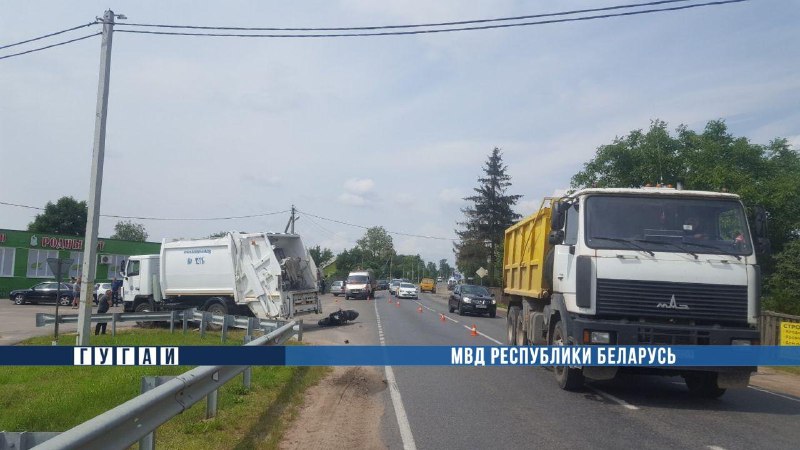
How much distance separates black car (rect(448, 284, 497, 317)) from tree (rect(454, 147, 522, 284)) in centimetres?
3520

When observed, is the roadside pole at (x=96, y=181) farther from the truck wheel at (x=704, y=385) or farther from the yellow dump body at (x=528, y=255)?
the truck wheel at (x=704, y=385)

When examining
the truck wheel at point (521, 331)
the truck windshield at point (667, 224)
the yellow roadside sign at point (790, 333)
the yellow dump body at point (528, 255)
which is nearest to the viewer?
the truck windshield at point (667, 224)

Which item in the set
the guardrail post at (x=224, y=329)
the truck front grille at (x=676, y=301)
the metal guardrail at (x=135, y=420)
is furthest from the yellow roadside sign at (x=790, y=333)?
the metal guardrail at (x=135, y=420)

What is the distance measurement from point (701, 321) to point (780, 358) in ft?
3.68

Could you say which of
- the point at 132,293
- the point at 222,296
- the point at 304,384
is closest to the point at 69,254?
the point at 132,293

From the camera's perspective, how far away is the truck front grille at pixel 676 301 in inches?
358

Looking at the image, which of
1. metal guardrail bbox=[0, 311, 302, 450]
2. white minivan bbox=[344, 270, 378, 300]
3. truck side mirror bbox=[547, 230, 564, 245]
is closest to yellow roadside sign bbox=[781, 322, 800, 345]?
truck side mirror bbox=[547, 230, 564, 245]

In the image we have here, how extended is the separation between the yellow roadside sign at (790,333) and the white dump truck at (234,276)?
13913 mm

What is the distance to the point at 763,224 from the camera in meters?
9.38

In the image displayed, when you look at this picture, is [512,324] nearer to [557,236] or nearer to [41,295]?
[557,236]

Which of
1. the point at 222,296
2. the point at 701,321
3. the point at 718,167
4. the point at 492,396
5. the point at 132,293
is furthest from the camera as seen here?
the point at 718,167

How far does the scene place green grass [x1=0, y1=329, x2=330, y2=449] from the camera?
7.11m

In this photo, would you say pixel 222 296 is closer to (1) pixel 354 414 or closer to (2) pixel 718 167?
(1) pixel 354 414

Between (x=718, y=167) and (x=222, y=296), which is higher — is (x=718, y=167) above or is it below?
above
